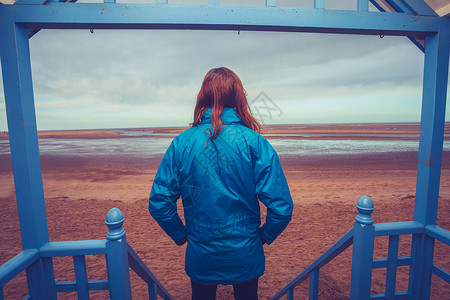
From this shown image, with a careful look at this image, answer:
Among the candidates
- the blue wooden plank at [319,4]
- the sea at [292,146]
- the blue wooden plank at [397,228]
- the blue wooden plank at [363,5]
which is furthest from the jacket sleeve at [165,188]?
the sea at [292,146]

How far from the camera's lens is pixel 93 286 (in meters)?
1.63

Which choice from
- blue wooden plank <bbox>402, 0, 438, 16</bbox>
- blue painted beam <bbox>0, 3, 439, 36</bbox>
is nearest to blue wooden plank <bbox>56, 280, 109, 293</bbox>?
blue painted beam <bbox>0, 3, 439, 36</bbox>

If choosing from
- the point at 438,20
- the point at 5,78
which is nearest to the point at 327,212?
the point at 438,20

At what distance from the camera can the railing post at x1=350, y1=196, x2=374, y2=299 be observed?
1.66 m

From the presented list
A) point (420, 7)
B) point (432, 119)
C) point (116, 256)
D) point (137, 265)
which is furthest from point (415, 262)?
point (116, 256)

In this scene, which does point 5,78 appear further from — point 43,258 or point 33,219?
point 43,258

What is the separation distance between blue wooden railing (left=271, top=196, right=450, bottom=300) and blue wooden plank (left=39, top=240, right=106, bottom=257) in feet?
5.51

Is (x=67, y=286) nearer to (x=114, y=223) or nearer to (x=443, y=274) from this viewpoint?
(x=114, y=223)

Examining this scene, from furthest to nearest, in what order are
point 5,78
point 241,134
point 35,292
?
point 35,292, point 5,78, point 241,134

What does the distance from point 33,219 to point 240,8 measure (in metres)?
2.06

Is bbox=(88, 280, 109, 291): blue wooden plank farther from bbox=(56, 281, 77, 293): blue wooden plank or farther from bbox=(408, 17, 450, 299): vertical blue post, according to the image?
bbox=(408, 17, 450, 299): vertical blue post

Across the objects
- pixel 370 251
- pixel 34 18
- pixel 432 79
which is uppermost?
pixel 34 18

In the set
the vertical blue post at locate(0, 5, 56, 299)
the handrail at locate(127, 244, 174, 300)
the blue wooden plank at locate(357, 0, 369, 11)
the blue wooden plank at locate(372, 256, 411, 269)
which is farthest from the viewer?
→ the blue wooden plank at locate(372, 256, 411, 269)

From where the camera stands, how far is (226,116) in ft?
4.64
